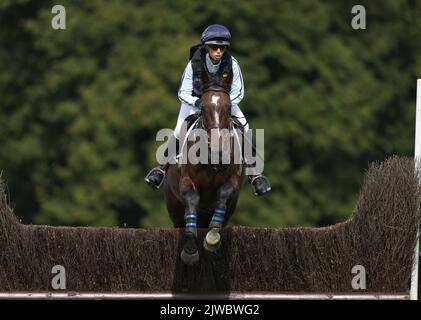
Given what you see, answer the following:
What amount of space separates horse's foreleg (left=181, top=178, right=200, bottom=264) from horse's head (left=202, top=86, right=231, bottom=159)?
0.53m

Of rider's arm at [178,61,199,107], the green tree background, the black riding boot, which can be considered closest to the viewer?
rider's arm at [178,61,199,107]

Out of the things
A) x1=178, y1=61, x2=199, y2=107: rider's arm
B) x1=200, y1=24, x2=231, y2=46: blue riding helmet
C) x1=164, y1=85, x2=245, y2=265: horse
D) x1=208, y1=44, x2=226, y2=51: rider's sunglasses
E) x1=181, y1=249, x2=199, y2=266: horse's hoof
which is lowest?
x1=181, y1=249, x2=199, y2=266: horse's hoof

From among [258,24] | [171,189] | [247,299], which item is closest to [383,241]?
[247,299]

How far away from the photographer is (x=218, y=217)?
11.0 metres

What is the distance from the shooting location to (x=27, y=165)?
26719mm

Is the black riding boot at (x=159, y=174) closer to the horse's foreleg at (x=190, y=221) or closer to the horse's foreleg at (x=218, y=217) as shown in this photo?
the horse's foreleg at (x=190, y=221)

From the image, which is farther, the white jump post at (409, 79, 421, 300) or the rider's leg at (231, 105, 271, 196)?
the rider's leg at (231, 105, 271, 196)

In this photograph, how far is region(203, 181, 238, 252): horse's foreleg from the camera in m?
10.8

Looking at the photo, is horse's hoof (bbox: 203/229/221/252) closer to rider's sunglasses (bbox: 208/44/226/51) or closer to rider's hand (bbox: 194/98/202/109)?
rider's hand (bbox: 194/98/202/109)

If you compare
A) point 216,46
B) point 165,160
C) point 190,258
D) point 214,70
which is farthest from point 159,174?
point 190,258

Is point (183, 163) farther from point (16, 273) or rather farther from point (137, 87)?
point (137, 87)

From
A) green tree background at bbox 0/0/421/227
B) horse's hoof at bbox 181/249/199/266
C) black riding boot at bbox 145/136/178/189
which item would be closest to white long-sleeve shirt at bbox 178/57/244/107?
black riding boot at bbox 145/136/178/189

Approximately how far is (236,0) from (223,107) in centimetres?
1509
